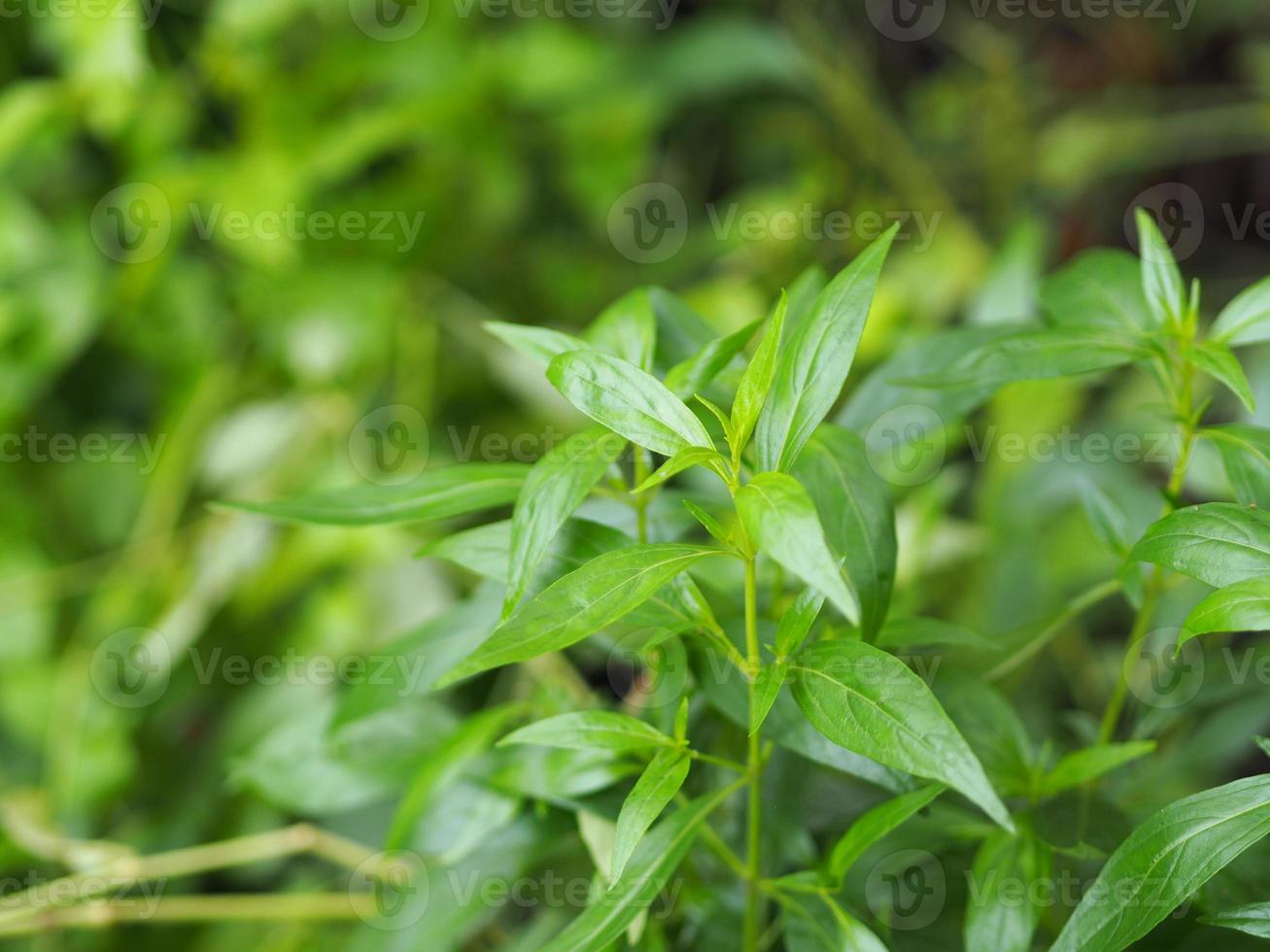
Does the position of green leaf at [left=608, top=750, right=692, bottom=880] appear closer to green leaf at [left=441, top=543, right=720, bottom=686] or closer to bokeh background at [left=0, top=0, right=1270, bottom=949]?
green leaf at [left=441, top=543, right=720, bottom=686]

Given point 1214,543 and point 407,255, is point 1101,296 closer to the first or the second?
point 1214,543

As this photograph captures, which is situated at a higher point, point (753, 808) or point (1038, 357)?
point (1038, 357)

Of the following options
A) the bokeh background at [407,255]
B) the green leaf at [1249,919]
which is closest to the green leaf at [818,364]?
the green leaf at [1249,919]

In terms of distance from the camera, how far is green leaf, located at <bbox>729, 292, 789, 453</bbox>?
408 millimetres

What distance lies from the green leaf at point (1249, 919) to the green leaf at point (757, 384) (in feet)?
0.81

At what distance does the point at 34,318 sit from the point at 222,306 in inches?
8.5

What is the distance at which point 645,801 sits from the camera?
1.33 feet

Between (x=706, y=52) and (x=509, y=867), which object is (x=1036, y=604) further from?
(x=706, y=52)

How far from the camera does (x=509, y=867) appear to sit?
1.98ft

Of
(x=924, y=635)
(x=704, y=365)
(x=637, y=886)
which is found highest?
(x=704, y=365)

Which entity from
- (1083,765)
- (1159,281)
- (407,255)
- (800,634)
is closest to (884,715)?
(800,634)

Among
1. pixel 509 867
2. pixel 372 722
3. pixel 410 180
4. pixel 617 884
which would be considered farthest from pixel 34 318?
pixel 617 884

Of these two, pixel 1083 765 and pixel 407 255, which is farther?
pixel 407 255

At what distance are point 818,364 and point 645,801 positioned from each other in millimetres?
176
